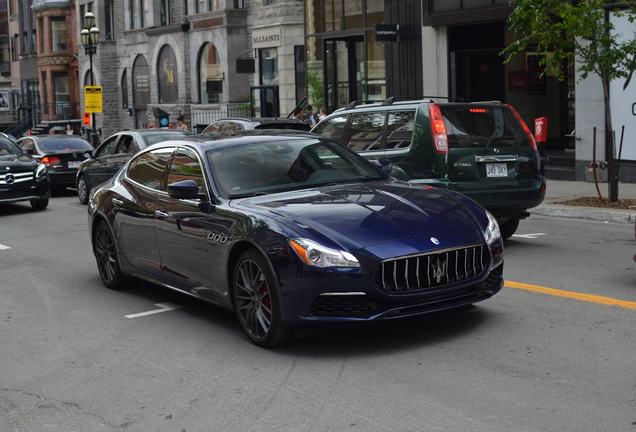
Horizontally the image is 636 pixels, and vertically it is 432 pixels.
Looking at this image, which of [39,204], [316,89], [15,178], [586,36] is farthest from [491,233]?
[316,89]

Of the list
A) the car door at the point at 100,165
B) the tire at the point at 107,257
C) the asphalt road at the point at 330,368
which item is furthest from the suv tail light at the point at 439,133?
the car door at the point at 100,165

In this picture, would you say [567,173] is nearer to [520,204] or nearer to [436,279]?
[520,204]

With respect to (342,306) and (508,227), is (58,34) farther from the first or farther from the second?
(342,306)

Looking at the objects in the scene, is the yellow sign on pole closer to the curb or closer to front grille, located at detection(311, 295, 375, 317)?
the curb

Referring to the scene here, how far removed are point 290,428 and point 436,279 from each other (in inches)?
75.4

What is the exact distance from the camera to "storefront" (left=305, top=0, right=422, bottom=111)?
91.7 feet

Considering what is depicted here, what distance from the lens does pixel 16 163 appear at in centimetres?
1928

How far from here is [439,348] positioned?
22.7 feet

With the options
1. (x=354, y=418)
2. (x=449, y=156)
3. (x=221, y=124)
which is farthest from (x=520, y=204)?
(x=221, y=124)

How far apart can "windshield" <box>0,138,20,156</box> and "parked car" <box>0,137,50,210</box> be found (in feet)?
0.64

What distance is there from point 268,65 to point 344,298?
3282cm

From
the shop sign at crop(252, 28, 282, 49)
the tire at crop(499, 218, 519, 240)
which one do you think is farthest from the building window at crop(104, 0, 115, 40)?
the tire at crop(499, 218, 519, 240)

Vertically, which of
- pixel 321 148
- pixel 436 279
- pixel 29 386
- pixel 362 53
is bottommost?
pixel 29 386

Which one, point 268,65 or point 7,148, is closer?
point 7,148
